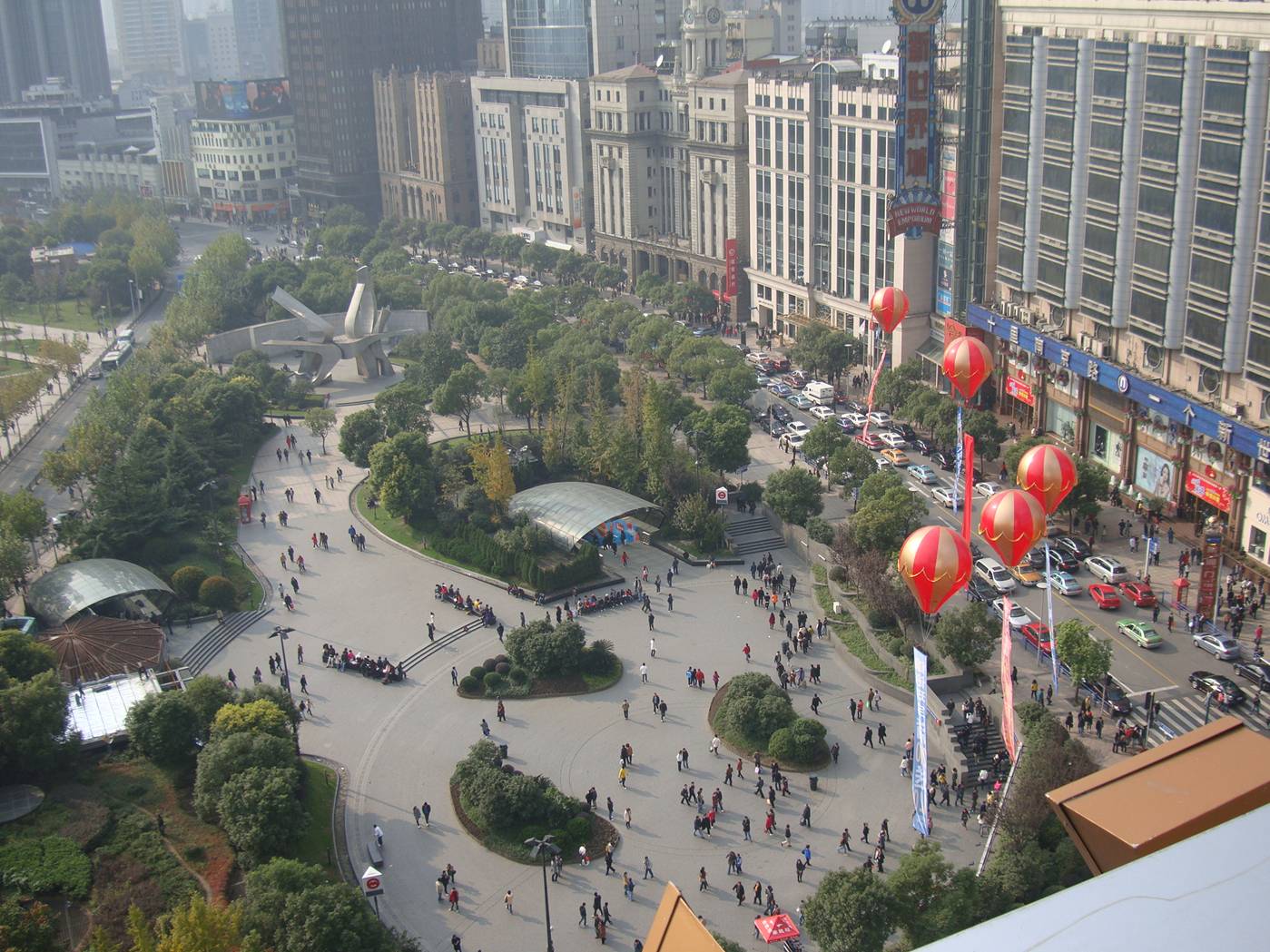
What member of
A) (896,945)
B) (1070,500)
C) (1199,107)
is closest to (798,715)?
(896,945)

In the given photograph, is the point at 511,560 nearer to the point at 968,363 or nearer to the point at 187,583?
the point at 187,583

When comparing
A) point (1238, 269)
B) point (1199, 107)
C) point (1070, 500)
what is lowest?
point (1070, 500)

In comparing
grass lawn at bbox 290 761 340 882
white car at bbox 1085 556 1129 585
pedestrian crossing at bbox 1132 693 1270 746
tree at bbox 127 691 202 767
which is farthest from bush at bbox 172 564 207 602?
pedestrian crossing at bbox 1132 693 1270 746

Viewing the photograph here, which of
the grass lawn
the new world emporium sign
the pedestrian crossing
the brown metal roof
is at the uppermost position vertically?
the new world emporium sign

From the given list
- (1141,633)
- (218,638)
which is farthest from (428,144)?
(1141,633)

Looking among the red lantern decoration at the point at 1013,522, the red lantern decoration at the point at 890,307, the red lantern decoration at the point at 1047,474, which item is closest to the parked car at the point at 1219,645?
the red lantern decoration at the point at 1047,474

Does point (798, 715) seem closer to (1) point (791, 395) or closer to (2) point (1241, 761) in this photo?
(2) point (1241, 761)

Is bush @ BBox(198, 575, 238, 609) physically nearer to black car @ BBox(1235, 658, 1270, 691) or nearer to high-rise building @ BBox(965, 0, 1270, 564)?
black car @ BBox(1235, 658, 1270, 691)
